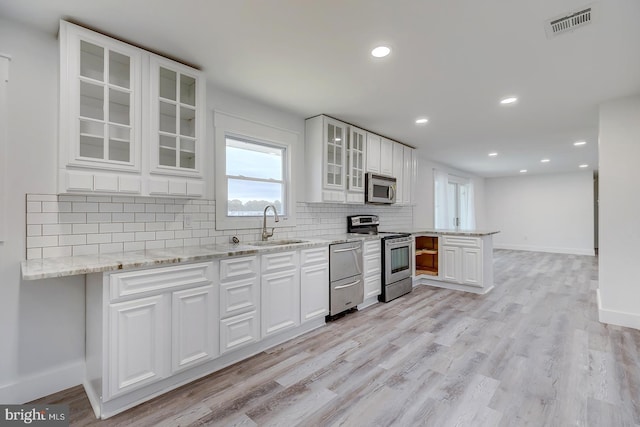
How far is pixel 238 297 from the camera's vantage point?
8.08ft

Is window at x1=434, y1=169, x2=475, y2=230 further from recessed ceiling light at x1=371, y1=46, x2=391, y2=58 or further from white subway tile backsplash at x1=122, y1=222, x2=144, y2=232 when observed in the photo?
white subway tile backsplash at x1=122, y1=222, x2=144, y2=232

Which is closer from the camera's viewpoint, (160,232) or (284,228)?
(160,232)

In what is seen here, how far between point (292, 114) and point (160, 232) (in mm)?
2050

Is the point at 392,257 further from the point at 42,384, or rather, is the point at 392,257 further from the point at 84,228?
the point at 42,384

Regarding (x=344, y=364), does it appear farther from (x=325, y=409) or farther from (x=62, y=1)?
(x=62, y=1)

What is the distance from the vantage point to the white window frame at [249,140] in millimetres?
2975

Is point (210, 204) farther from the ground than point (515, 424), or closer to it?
farther from the ground

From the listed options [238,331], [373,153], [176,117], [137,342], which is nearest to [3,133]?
[176,117]

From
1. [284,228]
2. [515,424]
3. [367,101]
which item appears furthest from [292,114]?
[515,424]

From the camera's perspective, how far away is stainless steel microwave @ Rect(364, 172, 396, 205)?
438 cm

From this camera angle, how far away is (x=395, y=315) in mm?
3633

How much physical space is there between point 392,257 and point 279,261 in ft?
6.75

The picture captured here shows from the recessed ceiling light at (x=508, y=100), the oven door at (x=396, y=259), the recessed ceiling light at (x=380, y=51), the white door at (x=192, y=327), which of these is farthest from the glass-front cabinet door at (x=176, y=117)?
the recessed ceiling light at (x=508, y=100)

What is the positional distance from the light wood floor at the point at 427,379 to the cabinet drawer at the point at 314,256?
738 millimetres
